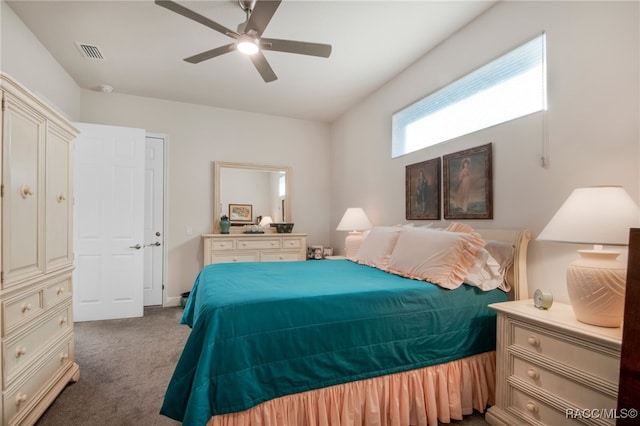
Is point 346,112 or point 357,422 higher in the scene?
point 346,112

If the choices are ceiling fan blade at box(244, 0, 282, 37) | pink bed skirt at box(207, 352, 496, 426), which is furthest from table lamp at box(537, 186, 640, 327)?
ceiling fan blade at box(244, 0, 282, 37)

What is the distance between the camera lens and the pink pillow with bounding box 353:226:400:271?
263 centimetres

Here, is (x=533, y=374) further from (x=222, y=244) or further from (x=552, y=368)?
(x=222, y=244)

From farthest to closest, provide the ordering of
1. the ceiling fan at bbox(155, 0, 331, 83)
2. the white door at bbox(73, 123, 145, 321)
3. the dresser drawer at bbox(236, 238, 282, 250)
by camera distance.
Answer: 1. the dresser drawer at bbox(236, 238, 282, 250)
2. the white door at bbox(73, 123, 145, 321)
3. the ceiling fan at bbox(155, 0, 331, 83)

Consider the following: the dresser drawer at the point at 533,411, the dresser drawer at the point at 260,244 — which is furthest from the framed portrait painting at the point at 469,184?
the dresser drawer at the point at 260,244

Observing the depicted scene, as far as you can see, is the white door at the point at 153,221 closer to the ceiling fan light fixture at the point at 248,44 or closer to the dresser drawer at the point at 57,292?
the dresser drawer at the point at 57,292

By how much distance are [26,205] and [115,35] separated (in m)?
1.87

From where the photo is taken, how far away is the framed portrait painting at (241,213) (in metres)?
4.44

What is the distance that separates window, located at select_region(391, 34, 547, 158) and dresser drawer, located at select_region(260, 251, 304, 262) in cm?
216

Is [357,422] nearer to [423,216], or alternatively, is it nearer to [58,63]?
[423,216]

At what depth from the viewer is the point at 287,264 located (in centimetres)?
276

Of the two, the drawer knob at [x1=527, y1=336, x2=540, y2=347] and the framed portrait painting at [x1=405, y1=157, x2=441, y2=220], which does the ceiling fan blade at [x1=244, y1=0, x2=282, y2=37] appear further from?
the drawer knob at [x1=527, y1=336, x2=540, y2=347]

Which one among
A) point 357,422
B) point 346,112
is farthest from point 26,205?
point 346,112

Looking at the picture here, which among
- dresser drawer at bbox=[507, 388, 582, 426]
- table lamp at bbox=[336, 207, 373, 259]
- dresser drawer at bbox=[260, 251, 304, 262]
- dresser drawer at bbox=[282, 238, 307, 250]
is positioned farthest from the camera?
dresser drawer at bbox=[282, 238, 307, 250]
